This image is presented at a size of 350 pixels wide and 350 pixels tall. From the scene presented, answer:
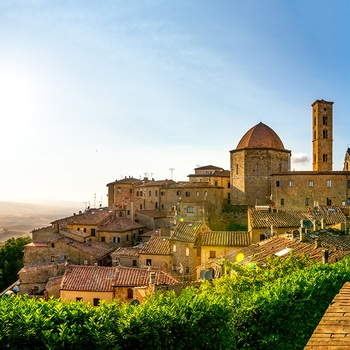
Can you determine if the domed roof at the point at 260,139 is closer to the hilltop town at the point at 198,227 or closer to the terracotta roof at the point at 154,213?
the hilltop town at the point at 198,227

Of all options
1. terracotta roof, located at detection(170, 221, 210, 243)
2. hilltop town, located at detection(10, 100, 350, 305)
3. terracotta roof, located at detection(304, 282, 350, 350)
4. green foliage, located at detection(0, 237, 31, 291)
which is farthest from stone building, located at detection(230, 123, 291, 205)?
terracotta roof, located at detection(304, 282, 350, 350)

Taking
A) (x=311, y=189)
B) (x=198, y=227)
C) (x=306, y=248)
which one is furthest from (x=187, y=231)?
(x=311, y=189)

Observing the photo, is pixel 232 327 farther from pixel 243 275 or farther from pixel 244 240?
pixel 244 240

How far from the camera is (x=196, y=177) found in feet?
245

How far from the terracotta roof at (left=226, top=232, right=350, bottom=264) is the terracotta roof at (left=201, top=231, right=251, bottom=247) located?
16.4 ft

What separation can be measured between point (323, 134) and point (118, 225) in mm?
39244

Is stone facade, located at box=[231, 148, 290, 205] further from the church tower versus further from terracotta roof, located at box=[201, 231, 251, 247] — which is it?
terracotta roof, located at box=[201, 231, 251, 247]

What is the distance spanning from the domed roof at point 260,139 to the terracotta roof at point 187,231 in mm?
26329

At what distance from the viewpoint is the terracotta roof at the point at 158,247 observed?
126ft

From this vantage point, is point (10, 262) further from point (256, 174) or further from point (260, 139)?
point (260, 139)

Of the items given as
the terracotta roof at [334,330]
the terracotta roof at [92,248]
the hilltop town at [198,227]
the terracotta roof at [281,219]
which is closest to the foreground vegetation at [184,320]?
the terracotta roof at [334,330]

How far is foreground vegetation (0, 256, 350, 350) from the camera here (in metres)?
9.27

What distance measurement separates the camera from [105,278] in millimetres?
32000

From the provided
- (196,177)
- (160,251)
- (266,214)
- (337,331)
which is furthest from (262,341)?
(196,177)
